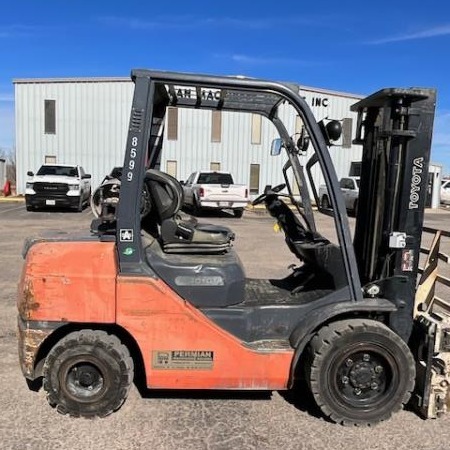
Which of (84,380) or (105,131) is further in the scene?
(105,131)

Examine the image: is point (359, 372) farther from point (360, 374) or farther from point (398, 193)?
point (398, 193)

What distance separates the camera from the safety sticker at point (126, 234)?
11.7 feet

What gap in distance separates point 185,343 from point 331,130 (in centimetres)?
182

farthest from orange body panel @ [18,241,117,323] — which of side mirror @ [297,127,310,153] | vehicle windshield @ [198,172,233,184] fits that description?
vehicle windshield @ [198,172,233,184]

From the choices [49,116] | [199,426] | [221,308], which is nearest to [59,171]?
[49,116]

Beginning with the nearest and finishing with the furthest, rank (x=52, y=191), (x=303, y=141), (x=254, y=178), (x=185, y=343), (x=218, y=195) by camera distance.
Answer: (x=185, y=343) → (x=303, y=141) → (x=218, y=195) → (x=52, y=191) → (x=254, y=178)

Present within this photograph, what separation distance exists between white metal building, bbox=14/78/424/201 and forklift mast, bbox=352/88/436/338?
1003 inches

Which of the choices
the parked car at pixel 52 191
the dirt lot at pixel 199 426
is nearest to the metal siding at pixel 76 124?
the parked car at pixel 52 191

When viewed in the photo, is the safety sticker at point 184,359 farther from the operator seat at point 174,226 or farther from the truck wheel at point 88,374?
the operator seat at point 174,226

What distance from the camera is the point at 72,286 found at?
364 cm

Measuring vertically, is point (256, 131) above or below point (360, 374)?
above

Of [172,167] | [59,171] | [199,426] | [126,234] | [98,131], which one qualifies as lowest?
[199,426]

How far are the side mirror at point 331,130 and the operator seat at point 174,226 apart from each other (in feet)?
3.57

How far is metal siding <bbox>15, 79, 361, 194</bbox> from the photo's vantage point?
29.4 m
